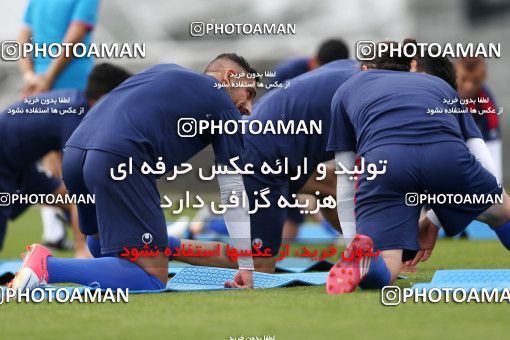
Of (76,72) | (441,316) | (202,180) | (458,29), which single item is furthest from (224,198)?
(458,29)

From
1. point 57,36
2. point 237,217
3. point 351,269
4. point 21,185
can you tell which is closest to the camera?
point 351,269

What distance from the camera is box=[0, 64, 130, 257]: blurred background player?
8312mm

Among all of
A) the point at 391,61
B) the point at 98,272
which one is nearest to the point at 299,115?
the point at 391,61

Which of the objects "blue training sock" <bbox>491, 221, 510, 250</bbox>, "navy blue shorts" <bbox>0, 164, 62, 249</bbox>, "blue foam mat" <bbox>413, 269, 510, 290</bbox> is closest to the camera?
"blue foam mat" <bbox>413, 269, 510, 290</bbox>

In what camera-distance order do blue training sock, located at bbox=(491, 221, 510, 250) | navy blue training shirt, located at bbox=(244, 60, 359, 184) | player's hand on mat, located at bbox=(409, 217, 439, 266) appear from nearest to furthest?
blue training sock, located at bbox=(491, 221, 510, 250), player's hand on mat, located at bbox=(409, 217, 439, 266), navy blue training shirt, located at bbox=(244, 60, 359, 184)

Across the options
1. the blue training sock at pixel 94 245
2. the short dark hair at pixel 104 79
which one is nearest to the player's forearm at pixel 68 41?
the short dark hair at pixel 104 79

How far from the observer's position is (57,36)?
33.2 ft

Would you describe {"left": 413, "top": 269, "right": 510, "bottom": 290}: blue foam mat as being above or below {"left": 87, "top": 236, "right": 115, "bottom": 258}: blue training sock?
below

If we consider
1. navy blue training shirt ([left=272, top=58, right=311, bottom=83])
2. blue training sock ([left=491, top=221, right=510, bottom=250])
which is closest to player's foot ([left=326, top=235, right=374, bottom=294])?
blue training sock ([left=491, top=221, right=510, bottom=250])

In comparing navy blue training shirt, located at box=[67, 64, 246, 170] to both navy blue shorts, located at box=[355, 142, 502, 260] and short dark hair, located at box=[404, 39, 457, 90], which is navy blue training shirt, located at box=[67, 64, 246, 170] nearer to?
navy blue shorts, located at box=[355, 142, 502, 260]

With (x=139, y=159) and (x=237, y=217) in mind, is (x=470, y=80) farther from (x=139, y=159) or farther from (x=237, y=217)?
(x=139, y=159)

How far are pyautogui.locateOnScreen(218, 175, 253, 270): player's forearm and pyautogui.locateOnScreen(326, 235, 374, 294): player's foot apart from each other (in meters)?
0.63

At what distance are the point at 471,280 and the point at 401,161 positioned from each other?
755mm

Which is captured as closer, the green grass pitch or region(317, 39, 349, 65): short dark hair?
the green grass pitch
